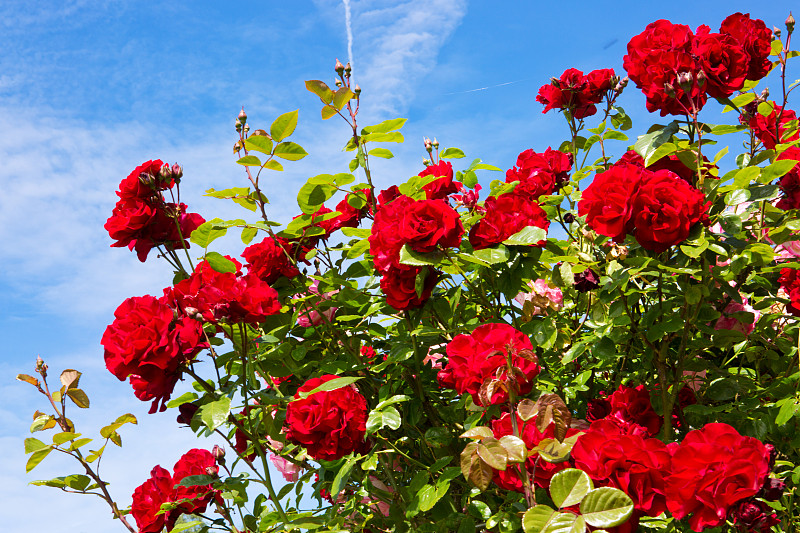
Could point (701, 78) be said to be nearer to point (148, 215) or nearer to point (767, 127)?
point (767, 127)

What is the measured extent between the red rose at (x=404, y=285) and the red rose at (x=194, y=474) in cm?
79

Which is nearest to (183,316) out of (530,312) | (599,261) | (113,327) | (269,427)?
(113,327)

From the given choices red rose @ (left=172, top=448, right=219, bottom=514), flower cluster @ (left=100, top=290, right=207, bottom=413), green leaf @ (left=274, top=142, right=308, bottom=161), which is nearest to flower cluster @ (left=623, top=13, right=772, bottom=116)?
green leaf @ (left=274, top=142, right=308, bottom=161)

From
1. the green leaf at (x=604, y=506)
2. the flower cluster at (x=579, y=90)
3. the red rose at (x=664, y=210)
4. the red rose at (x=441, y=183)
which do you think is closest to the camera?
the green leaf at (x=604, y=506)

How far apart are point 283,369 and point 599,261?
107 cm

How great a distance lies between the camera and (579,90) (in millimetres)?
2486

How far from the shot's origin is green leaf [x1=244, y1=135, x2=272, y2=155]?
1.79m

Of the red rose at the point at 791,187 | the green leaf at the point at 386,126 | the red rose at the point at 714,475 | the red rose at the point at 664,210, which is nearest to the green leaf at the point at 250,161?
the green leaf at the point at 386,126

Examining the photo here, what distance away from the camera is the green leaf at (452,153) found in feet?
7.70

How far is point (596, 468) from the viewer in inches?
50.9

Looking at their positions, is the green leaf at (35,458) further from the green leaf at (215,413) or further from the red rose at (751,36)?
the red rose at (751,36)

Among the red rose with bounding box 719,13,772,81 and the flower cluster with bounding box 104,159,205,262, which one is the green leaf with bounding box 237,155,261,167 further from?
the red rose with bounding box 719,13,772,81

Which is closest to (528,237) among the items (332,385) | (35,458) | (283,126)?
(332,385)

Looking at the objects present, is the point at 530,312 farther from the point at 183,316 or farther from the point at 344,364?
the point at 183,316
